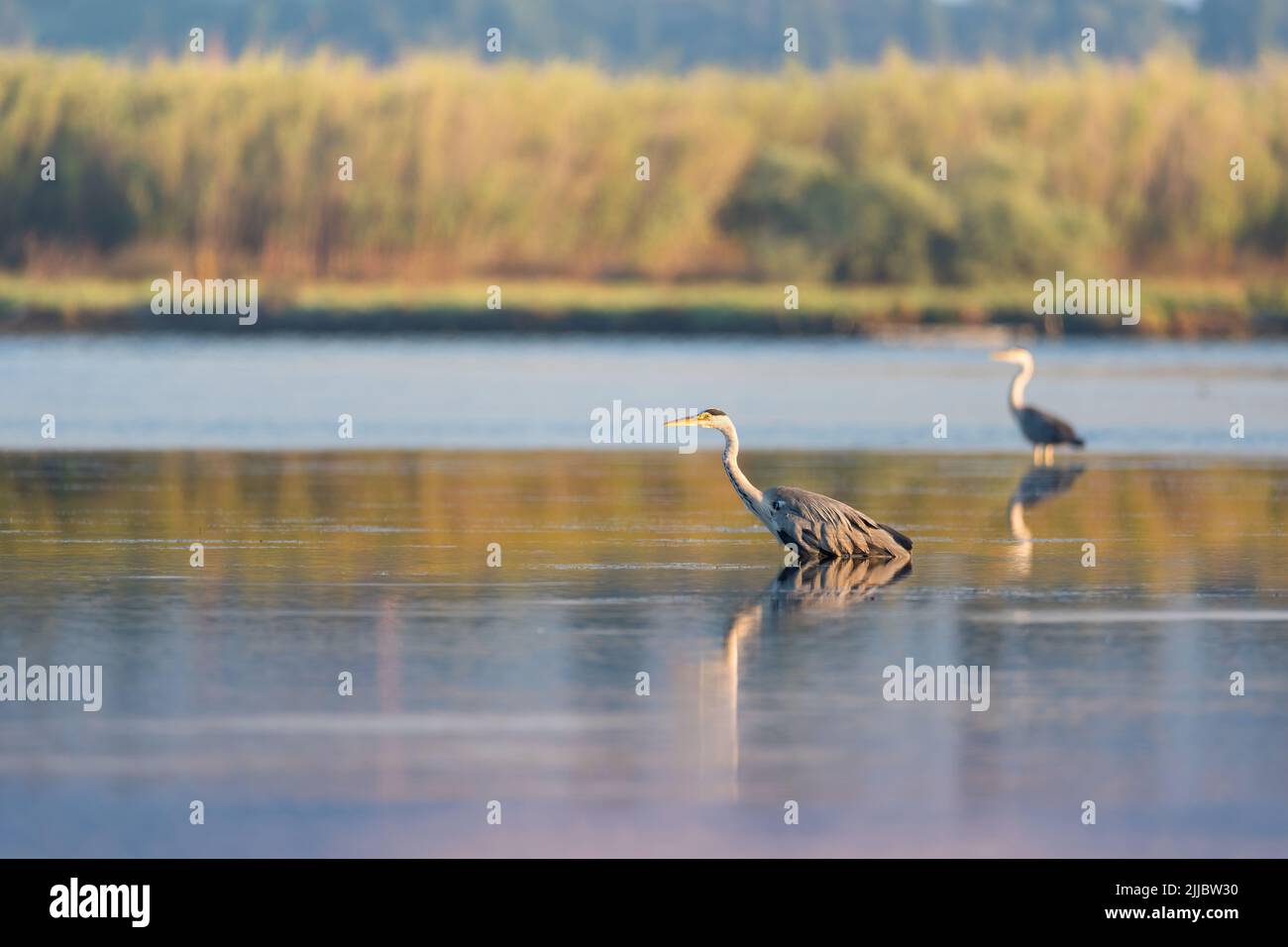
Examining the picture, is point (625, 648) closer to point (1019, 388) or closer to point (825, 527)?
point (825, 527)

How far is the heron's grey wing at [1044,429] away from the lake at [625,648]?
Answer: 667mm

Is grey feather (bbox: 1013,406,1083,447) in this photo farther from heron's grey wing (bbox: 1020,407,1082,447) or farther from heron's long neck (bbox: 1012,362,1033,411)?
heron's long neck (bbox: 1012,362,1033,411)

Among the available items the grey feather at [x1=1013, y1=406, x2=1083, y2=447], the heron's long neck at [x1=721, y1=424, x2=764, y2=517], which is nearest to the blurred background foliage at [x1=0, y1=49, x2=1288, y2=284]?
the grey feather at [x1=1013, y1=406, x2=1083, y2=447]

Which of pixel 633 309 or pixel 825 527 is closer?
pixel 825 527

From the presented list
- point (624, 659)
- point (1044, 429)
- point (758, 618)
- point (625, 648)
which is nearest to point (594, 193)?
point (1044, 429)

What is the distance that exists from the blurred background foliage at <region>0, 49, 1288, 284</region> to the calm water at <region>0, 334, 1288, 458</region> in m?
8.11

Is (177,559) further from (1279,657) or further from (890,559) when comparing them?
(1279,657)

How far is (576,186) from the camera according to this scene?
2111 inches

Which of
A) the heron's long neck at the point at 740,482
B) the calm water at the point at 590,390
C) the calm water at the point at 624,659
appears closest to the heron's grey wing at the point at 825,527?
the heron's long neck at the point at 740,482

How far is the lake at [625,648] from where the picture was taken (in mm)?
8391

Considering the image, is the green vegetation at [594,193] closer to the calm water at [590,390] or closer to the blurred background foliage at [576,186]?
the blurred background foliage at [576,186]

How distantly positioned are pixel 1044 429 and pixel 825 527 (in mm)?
8357
